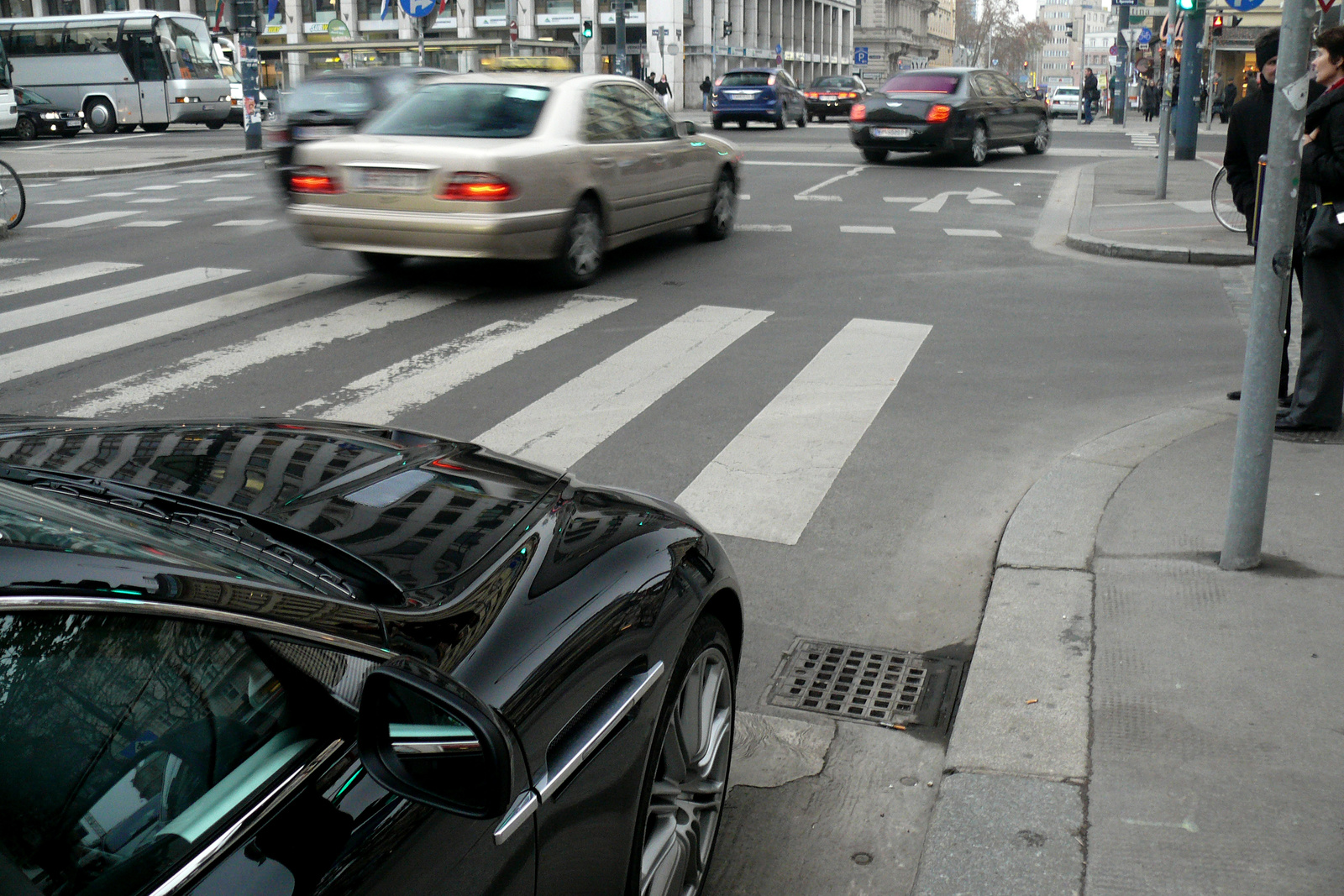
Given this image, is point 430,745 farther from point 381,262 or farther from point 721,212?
point 721,212

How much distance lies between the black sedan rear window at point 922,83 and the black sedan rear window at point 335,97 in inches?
426

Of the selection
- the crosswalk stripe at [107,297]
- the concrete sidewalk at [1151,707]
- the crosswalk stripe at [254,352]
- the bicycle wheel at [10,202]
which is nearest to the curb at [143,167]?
the bicycle wheel at [10,202]

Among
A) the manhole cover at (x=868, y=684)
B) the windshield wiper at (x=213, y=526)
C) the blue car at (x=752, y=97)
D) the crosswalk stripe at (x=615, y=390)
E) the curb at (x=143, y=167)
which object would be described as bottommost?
the manhole cover at (x=868, y=684)

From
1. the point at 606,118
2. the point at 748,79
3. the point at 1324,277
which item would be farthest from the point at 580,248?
the point at 748,79

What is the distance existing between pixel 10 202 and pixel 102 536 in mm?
13871

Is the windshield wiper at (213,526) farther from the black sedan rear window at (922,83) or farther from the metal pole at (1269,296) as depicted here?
the black sedan rear window at (922,83)

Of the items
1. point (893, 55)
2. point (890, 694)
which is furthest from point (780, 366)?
point (893, 55)

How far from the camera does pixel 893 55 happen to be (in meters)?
133

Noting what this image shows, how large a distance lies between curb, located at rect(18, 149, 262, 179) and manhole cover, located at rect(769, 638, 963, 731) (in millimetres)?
17395

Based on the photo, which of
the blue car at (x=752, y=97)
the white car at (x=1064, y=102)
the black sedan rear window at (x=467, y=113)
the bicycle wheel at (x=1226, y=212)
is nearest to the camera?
the black sedan rear window at (x=467, y=113)

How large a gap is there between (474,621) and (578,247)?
850 centimetres

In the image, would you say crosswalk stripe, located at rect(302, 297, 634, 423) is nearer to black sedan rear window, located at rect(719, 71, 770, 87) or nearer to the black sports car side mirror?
the black sports car side mirror

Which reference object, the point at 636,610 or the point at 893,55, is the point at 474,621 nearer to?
the point at 636,610

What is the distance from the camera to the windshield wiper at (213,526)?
1.87 metres
